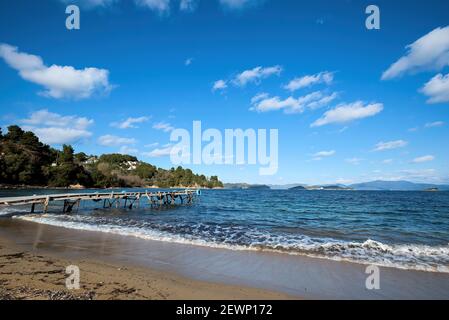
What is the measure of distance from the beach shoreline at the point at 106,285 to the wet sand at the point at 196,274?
0.06 ft

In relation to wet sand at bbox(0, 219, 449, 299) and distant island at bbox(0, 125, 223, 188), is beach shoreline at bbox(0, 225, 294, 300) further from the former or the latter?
distant island at bbox(0, 125, 223, 188)

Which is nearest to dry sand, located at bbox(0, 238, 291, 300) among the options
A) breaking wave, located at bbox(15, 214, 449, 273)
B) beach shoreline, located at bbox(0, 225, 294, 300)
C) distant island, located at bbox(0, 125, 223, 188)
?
beach shoreline, located at bbox(0, 225, 294, 300)

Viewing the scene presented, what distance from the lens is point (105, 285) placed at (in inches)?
229

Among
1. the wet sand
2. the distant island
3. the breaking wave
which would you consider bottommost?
the breaking wave

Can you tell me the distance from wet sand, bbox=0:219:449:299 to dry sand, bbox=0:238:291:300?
2cm

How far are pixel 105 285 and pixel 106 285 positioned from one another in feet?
0.07

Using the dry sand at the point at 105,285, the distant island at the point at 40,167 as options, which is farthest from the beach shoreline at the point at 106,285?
the distant island at the point at 40,167

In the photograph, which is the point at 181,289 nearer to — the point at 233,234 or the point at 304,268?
the point at 304,268

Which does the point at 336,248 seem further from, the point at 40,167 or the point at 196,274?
the point at 40,167

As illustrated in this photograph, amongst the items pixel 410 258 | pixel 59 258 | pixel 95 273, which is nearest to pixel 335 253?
pixel 410 258

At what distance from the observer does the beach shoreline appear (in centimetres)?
521

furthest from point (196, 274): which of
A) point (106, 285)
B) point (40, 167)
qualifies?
point (40, 167)
